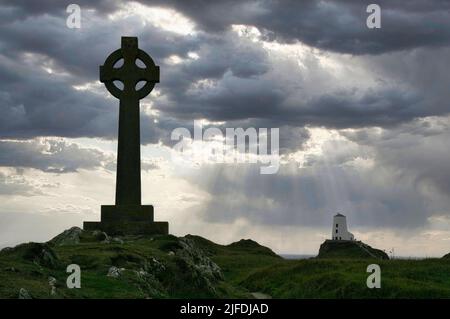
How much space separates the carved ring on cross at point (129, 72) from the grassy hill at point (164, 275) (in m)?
9.48

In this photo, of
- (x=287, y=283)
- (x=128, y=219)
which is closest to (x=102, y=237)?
(x=128, y=219)

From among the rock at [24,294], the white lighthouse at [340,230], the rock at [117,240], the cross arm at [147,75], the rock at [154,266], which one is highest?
the cross arm at [147,75]

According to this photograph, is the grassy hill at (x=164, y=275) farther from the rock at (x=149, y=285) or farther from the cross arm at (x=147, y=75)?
the cross arm at (x=147, y=75)

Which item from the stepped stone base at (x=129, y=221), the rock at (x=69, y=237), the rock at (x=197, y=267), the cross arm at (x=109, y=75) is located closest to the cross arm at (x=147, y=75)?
the cross arm at (x=109, y=75)

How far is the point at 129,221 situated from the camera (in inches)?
1665

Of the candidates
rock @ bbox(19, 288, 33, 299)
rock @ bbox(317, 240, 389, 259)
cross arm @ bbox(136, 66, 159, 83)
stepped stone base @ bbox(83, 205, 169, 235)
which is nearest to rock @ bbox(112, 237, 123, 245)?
Answer: stepped stone base @ bbox(83, 205, 169, 235)

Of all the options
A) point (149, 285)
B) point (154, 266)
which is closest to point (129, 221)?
point (154, 266)

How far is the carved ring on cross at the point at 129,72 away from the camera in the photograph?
44312mm

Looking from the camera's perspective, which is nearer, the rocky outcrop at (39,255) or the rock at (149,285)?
the rock at (149,285)

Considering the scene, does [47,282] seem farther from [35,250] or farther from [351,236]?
[351,236]

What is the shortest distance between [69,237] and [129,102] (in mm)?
9440

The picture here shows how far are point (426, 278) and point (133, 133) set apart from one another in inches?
778

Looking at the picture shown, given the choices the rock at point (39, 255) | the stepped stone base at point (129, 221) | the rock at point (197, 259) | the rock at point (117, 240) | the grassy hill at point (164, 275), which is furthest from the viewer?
the stepped stone base at point (129, 221)

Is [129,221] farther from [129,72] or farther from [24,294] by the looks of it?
[24,294]
